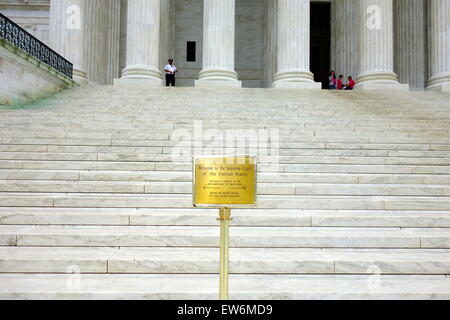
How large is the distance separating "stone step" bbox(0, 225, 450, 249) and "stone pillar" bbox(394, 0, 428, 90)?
21.7 m

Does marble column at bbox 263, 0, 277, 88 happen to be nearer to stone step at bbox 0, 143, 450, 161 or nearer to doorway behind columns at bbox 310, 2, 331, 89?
doorway behind columns at bbox 310, 2, 331, 89

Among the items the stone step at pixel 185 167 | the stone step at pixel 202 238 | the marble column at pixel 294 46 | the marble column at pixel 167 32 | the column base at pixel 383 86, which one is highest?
the marble column at pixel 167 32

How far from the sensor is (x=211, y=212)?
19.8 feet

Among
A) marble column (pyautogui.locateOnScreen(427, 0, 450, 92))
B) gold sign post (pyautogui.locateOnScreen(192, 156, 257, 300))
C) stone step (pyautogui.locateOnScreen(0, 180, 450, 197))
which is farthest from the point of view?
marble column (pyautogui.locateOnScreen(427, 0, 450, 92))

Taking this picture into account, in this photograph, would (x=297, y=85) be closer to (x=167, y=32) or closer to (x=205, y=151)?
(x=205, y=151)

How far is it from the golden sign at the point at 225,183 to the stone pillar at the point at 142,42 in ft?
51.2

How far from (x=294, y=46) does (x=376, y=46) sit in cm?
432

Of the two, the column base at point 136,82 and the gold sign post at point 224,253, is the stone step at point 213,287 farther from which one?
the column base at point 136,82

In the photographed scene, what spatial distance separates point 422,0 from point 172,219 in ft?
83.8

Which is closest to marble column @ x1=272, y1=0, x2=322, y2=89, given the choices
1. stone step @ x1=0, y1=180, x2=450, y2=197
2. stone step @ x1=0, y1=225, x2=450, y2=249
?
stone step @ x1=0, y1=180, x2=450, y2=197

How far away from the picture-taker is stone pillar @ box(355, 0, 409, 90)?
18.7 metres

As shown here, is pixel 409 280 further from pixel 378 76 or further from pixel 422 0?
pixel 422 0

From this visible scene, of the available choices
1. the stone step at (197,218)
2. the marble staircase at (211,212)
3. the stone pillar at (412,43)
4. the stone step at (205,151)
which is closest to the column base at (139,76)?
the marble staircase at (211,212)

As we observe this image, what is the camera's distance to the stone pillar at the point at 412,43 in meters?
24.0
